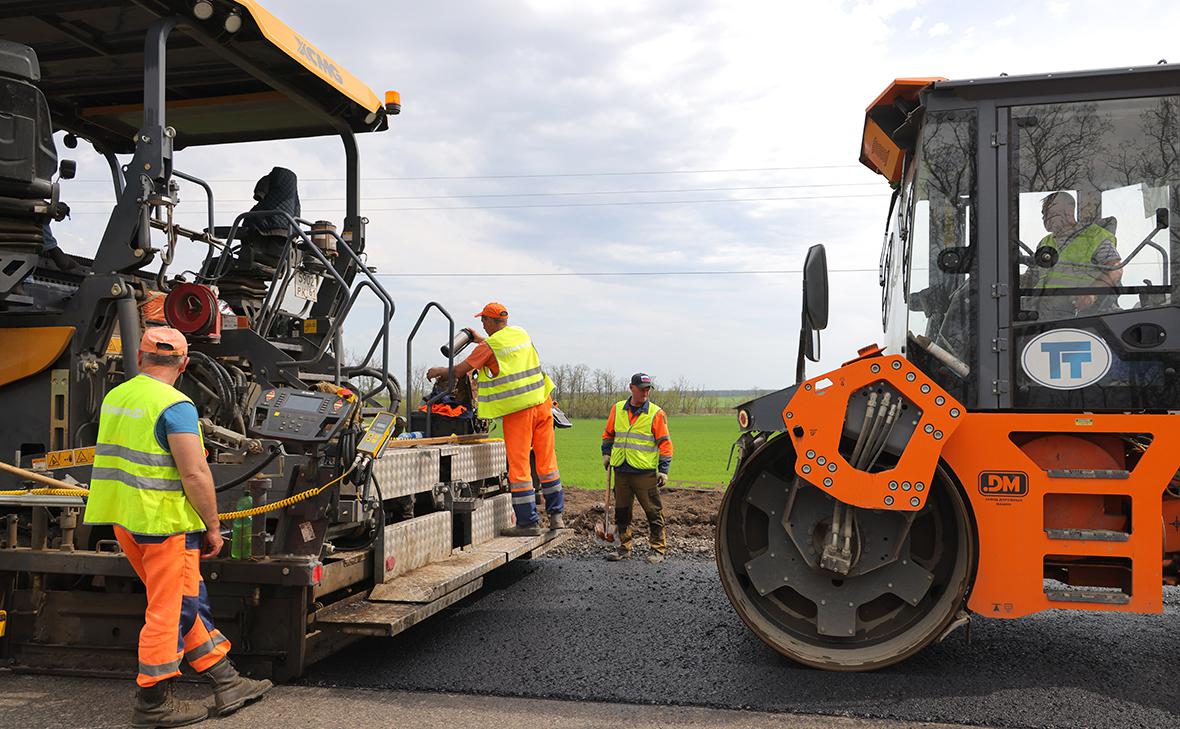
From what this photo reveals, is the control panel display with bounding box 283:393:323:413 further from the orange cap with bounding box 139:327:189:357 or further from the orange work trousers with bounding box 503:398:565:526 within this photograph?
the orange work trousers with bounding box 503:398:565:526

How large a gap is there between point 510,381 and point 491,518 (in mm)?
959

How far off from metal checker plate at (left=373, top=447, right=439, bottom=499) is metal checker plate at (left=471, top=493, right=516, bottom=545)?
0.55 meters

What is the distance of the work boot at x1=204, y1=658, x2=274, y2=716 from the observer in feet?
12.5

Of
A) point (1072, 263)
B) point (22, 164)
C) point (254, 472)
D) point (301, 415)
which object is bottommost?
point (254, 472)

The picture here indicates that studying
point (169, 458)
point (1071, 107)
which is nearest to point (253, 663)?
point (169, 458)

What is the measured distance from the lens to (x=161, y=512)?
12.1ft

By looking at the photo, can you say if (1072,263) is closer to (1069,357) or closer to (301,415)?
(1069,357)

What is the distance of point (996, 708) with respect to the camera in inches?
154

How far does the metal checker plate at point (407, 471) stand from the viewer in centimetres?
491

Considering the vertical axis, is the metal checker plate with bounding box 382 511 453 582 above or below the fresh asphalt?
above

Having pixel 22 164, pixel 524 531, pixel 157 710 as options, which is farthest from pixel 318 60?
pixel 157 710

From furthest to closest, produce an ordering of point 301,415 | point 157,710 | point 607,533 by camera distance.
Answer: point 607,533 < point 301,415 < point 157,710

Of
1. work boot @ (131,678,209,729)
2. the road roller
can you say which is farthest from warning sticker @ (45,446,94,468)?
the road roller

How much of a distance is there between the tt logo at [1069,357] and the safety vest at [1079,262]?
0.88 feet
